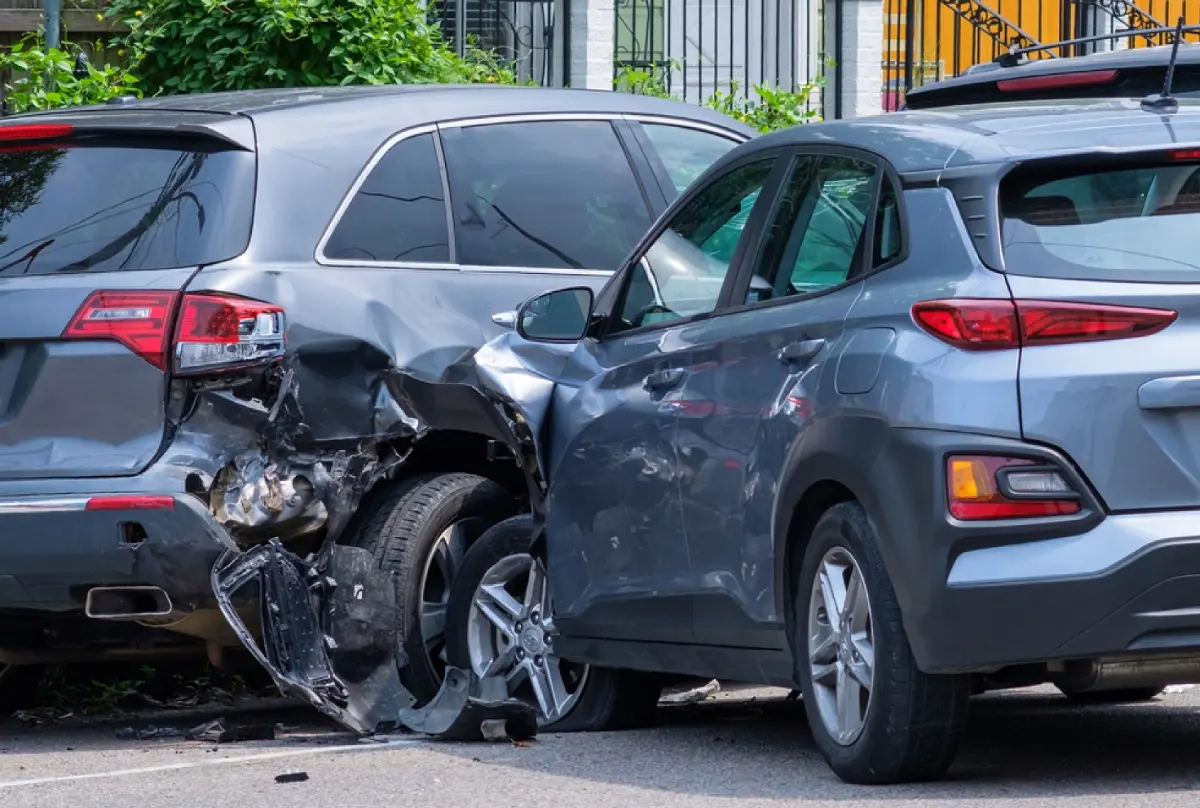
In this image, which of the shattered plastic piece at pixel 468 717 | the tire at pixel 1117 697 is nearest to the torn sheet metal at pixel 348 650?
the shattered plastic piece at pixel 468 717

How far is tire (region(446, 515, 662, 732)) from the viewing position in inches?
287

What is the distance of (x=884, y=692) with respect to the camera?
18.3 ft

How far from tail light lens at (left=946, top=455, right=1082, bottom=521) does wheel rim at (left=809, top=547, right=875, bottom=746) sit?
1.44ft

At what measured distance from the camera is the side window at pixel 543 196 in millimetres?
7836

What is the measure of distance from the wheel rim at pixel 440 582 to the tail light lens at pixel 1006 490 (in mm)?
2489

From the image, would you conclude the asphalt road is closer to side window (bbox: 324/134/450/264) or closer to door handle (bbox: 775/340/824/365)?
door handle (bbox: 775/340/824/365)

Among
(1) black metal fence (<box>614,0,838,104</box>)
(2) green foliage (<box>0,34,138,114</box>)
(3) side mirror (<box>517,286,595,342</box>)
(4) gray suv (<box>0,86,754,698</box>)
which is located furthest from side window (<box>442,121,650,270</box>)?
(1) black metal fence (<box>614,0,838,104</box>)

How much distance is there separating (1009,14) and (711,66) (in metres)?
3.43

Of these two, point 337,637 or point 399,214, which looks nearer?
point 337,637

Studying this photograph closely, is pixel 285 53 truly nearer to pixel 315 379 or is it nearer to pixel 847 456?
pixel 315 379

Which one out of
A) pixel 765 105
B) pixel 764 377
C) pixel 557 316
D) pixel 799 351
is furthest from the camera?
pixel 765 105

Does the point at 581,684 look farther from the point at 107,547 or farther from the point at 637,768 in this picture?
the point at 107,547

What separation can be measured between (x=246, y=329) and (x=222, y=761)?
49.9 inches

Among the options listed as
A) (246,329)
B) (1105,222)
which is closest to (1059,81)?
(1105,222)
